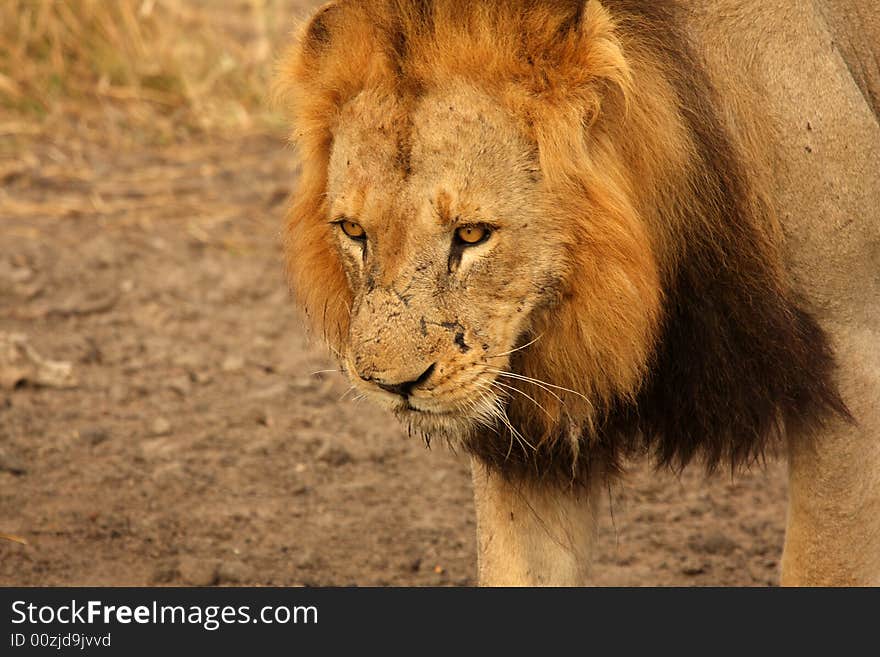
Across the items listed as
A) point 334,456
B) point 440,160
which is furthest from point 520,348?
point 334,456

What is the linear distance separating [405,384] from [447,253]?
10.1 inches

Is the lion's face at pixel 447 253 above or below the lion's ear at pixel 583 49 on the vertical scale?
below

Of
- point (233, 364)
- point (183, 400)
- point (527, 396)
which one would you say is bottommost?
point (527, 396)

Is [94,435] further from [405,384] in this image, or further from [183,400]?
[405,384]

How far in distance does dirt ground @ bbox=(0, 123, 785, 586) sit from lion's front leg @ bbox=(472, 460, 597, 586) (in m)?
0.55

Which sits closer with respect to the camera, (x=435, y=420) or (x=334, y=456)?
(x=435, y=420)

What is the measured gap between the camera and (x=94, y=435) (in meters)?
4.59

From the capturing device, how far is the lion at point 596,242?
8.53 feet

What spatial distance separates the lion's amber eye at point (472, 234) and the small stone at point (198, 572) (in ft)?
5.34

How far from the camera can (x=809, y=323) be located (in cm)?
287

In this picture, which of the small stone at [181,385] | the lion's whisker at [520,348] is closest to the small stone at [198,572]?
the small stone at [181,385]

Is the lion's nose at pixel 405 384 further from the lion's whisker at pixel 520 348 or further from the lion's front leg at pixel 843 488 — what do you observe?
the lion's front leg at pixel 843 488

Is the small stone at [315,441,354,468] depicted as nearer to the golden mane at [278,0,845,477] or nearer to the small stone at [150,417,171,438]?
the small stone at [150,417,171,438]

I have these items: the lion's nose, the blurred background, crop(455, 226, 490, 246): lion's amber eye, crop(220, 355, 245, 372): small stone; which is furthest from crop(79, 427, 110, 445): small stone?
crop(455, 226, 490, 246): lion's amber eye
